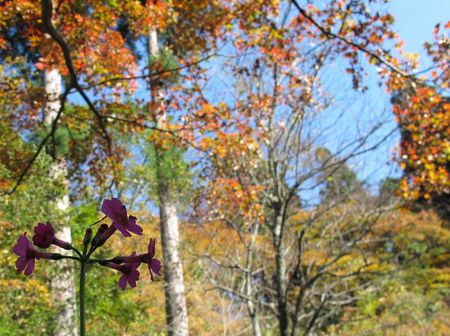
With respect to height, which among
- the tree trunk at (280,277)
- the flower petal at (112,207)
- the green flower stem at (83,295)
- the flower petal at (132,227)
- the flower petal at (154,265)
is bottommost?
the green flower stem at (83,295)

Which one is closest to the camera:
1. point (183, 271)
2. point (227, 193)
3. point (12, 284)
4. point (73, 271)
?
point (12, 284)

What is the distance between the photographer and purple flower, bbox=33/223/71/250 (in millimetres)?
565

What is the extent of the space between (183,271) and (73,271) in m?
1.99

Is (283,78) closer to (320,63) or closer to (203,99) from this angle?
(320,63)

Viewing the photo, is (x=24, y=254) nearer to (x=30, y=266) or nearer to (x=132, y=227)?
(x=30, y=266)

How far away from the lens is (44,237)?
1.87ft

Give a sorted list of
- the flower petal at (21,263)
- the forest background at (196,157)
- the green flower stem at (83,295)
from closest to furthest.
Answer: the green flower stem at (83,295), the flower petal at (21,263), the forest background at (196,157)

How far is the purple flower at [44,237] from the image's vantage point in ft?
1.85

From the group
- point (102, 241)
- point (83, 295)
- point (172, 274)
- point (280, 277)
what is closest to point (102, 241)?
point (102, 241)

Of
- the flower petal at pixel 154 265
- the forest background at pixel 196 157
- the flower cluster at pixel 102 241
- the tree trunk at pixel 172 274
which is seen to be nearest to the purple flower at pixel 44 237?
the flower cluster at pixel 102 241

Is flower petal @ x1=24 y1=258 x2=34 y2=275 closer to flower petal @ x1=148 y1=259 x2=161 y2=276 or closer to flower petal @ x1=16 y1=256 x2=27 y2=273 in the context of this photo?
flower petal @ x1=16 y1=256 x2=27 y2=273

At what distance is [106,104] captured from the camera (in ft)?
16.5

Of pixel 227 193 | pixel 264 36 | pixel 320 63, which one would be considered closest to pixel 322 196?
pixel 227 193

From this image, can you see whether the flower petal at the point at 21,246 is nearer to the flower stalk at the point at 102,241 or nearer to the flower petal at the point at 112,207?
the flower stalk at the point at 102,241
